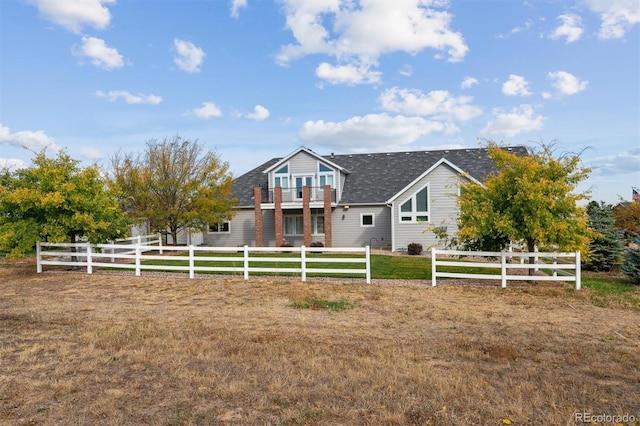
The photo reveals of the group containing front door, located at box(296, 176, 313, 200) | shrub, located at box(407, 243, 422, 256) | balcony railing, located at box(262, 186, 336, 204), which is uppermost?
front door, located at box(296, 176, 313, 200)

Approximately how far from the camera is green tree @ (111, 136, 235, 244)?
24.4 metres

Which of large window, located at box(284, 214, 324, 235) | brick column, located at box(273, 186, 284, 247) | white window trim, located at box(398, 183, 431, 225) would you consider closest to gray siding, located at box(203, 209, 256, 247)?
large window, located at box(284, 214, 324, 235)

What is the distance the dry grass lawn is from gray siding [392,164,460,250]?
1298 centimetres

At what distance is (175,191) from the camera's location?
81.9ft

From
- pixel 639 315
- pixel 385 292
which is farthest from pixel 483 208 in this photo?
pixel 639 315

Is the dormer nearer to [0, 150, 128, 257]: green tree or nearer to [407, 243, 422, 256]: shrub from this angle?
[407, 243, 422, 256]: shrub

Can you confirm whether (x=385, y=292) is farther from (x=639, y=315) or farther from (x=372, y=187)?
(x=372, y=187)

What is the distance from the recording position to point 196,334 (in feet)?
25.0

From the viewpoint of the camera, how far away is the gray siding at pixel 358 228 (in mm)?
26375

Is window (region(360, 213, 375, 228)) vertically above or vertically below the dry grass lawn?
above

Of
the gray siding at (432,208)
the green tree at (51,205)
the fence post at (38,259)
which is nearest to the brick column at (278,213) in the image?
the gray siding at (432,208)

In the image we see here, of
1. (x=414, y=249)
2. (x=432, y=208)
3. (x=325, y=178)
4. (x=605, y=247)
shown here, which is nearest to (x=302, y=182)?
(x=325, y=178)

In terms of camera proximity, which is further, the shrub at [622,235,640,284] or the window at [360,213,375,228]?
the window at [360,213,375,228]

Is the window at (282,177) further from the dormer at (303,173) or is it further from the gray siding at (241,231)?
the gray siding at (241,231)
